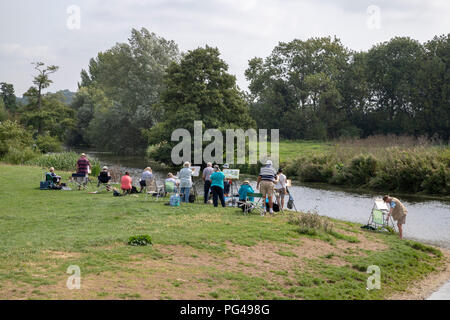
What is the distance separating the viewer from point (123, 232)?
520 inches

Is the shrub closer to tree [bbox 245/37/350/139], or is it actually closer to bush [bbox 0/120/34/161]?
bush [bbox 0/120/34/161]

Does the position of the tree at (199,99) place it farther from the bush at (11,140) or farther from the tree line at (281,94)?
the bush at (11,140)

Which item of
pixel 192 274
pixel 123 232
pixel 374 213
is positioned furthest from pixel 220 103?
pixel 192 274

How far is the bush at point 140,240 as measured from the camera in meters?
11.9

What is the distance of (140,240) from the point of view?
12008 mm

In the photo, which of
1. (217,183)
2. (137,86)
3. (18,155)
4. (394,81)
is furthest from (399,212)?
(394,81)

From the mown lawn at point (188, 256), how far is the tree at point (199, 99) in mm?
28854

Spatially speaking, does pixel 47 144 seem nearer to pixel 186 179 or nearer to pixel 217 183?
pixel 186 179

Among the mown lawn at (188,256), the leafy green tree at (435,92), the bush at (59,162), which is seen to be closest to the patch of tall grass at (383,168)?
the mown lawn at (188,256)

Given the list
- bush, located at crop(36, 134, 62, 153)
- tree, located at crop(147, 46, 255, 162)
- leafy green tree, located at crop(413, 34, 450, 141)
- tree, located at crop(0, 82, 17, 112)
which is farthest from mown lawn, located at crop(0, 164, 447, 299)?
tree, located at crop(0, 82, 17, 112)

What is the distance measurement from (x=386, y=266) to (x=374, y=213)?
4.79 meters

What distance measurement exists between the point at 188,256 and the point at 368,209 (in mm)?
15686

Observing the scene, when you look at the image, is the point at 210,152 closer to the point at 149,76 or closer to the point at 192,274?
the point at 149,76
